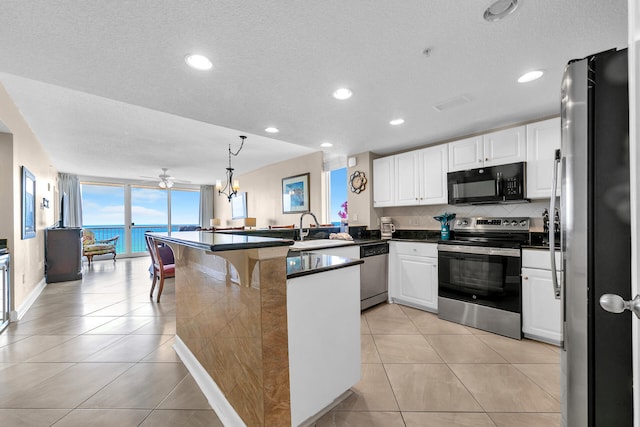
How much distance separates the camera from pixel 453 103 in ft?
8.07

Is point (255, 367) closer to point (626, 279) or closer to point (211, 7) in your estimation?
point (626, 279)

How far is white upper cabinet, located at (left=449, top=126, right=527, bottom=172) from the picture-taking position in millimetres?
2795

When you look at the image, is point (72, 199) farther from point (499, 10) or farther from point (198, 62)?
point (499, 10)

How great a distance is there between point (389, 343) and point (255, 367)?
161 centimetres

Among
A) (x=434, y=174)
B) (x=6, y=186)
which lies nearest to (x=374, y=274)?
(x=434, y=174)

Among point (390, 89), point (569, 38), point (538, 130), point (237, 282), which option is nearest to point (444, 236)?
point (538, 130)

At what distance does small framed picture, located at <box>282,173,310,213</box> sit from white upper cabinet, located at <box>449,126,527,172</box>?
111 inches

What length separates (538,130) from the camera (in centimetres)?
265

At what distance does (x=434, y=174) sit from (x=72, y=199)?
29.8ft

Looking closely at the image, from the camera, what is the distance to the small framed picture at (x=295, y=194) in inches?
212

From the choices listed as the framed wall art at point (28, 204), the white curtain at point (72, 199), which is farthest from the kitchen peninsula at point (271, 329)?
the white curtain at point (72, 199)

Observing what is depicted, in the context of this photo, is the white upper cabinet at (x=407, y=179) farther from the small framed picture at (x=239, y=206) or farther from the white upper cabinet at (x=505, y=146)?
the small framed picture at (x=239, y=206)

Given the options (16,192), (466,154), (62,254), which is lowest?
(62,254)

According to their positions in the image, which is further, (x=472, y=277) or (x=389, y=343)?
(x=472, y=277)
